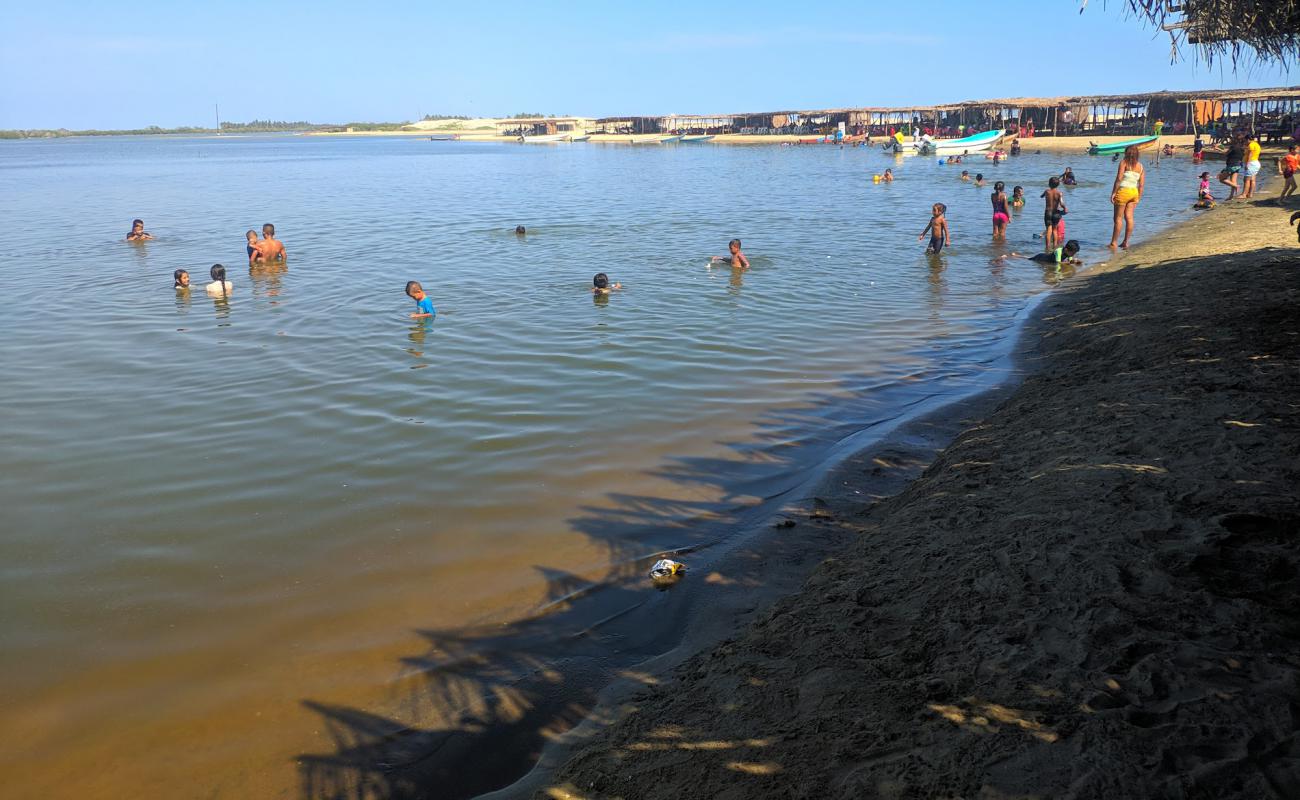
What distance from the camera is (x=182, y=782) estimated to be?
12.7 feet

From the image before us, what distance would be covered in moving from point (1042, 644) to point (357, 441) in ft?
21.3

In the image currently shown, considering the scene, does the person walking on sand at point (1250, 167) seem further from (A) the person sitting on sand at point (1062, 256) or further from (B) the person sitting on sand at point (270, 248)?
(B) the person sitting on sand at point (270, 248)

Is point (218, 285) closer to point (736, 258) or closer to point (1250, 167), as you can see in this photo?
point (736, 258)

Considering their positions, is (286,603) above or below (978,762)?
below

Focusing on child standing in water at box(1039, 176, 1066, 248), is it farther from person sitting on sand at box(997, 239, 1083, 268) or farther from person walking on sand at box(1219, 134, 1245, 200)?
person walking on sand at box(1219, 134, 1245, 200)

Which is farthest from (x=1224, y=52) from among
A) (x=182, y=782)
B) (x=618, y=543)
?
(x=182, y=782)

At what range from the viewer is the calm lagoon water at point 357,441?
4562mm

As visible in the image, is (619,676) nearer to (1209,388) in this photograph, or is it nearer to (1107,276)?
(1209,388)

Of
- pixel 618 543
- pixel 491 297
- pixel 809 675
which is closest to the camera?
pixel 809 675

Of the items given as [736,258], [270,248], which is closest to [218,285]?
[270,248]

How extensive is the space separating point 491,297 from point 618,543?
9.68 meters

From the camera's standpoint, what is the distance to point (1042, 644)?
3289 mm

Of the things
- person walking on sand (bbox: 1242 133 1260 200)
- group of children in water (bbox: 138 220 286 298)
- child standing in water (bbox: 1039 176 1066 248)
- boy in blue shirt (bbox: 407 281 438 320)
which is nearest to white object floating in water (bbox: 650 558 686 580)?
boy in blue shirt (bbox: 407 281 438 320)

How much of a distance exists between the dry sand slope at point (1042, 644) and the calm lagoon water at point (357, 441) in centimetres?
167
